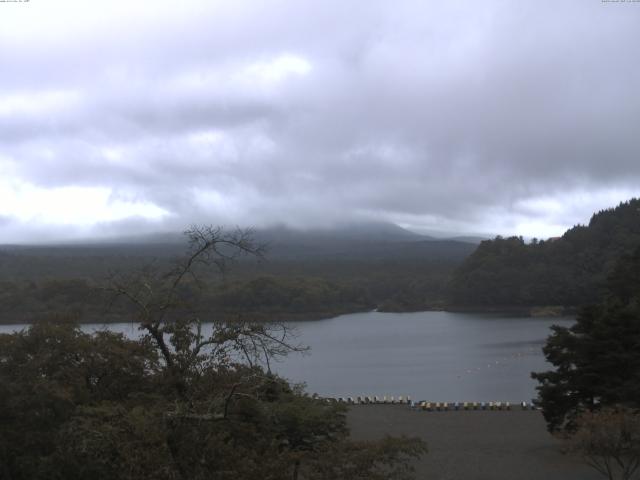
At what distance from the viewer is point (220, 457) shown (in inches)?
202

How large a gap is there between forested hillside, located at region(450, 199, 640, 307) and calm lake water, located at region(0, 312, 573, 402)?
5.56 m

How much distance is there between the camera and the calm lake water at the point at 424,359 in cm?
2747

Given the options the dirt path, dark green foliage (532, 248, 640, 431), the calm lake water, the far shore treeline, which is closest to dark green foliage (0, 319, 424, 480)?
the dirt path

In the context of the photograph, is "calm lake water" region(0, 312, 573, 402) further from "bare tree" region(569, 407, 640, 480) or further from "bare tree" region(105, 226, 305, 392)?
"bare tree" region(105, 226, 305, 392)

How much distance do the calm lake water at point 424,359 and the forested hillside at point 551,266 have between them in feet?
18.3

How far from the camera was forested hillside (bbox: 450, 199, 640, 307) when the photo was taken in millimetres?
60062

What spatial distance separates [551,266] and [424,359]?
32.1 metres

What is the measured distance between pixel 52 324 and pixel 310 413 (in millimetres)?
3611

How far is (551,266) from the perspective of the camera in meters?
63.7

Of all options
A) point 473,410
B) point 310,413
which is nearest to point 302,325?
point 473,410

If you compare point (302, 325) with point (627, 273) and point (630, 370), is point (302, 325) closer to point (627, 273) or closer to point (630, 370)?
point (627, 273)

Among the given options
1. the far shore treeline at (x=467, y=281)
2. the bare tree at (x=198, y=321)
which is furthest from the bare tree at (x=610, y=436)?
the far shore treeline at (x=467, y=281)

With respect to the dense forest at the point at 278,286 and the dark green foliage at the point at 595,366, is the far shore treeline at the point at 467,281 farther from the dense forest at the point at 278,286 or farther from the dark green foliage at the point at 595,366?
the dark green foliage at the point at 595,366

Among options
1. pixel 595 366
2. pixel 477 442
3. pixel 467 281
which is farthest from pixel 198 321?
pixel 467 281
